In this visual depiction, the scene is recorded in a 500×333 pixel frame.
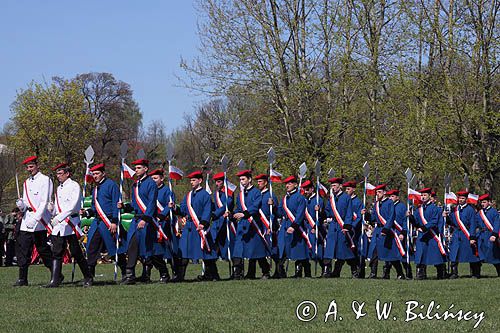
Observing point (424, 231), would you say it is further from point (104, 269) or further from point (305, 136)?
A: point (305, 136)

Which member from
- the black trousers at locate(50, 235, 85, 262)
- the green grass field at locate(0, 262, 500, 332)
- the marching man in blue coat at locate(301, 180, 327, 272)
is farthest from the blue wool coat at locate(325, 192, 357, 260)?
the black trousers at locate(50, 235, 85, 262)

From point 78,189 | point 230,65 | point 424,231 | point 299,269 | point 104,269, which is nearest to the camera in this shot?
point 78,189

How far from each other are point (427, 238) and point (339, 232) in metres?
2.23

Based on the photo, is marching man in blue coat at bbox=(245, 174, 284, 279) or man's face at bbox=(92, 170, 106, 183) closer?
man's face at bbox=(92, 170, 106, 183)

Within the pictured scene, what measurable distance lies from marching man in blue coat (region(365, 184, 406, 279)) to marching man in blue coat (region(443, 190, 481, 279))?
1.91 metres

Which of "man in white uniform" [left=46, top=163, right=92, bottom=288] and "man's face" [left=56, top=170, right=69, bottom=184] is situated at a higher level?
"man's face" [left=56, top=170, right=69, bottom=184]

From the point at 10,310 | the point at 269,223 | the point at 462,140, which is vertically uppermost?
the point at 462,140

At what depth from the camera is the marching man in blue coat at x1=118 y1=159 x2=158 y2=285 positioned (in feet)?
51.2

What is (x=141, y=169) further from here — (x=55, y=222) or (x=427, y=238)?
(x=427, y=238)

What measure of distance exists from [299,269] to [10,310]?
7.59 meters

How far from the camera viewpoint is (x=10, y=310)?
11891mm

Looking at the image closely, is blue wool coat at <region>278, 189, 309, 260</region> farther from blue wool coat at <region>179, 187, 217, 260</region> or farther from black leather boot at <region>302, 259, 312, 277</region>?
blue wool coat at <region>179, 187, 217, 260</region>

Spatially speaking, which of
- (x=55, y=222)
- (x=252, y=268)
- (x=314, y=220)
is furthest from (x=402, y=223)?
(x=55, y=222)

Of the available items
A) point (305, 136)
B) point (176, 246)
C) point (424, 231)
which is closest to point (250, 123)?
point (305, 136)
